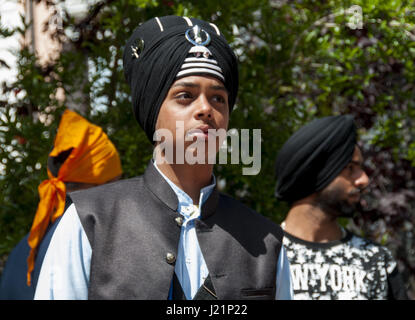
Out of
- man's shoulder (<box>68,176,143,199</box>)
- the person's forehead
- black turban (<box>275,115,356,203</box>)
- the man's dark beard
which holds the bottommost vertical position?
man's shoulder (<box>68,176,143,199</box>)

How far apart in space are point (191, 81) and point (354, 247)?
1.76 metres

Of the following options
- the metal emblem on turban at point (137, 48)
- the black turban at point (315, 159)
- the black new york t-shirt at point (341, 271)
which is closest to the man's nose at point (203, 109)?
the metal emblem on turban at point (137, 48)

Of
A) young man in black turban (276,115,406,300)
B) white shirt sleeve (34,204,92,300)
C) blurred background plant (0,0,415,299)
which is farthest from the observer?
blurred background plant (0,0,415,299)

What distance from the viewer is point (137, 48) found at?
6.30ft

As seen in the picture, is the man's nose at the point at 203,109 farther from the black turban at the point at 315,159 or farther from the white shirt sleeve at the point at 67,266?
the black turban at the point at 315,159

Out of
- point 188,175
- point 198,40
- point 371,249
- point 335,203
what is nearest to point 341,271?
point 371,249

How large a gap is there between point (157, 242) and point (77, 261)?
260 mm

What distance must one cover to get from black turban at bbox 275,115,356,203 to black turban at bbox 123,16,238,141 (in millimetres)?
1322

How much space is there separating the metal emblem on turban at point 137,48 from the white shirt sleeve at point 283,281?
92 centimetres

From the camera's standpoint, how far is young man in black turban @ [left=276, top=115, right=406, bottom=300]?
2881 mm

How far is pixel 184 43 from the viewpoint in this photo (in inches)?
71.9

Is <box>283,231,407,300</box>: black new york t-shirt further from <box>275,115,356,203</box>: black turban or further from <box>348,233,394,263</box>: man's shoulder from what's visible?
<box>275,115,356,203</box>: black turban

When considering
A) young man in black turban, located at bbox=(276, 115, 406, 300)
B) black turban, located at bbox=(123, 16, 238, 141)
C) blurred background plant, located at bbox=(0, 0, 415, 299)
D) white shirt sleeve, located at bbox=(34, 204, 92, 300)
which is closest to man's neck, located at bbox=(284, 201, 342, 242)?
young man in black turban, located at bbox=(276, 115, 406, 300)
